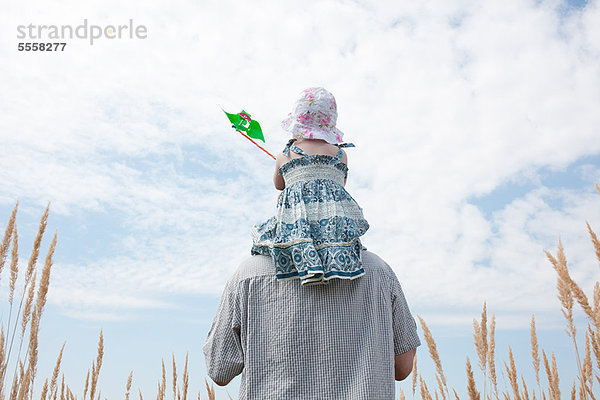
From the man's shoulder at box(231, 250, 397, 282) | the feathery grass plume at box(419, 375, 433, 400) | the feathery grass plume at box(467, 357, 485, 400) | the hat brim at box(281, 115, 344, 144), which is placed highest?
the hat brim at box(281, 115, 344, 144)

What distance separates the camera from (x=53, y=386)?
2525 mm

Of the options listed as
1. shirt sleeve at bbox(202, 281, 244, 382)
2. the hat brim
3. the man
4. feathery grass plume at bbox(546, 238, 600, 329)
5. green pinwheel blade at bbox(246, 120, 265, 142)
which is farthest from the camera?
green pinwheel blade at bbox(246, 120, 265, 142)

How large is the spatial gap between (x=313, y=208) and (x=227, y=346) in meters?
0.52

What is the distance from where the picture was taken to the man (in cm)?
136

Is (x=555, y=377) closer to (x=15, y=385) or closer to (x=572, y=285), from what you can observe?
(x=572, y=285)

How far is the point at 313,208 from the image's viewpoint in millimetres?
1553

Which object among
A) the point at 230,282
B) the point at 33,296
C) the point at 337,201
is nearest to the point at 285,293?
the point at 230,282

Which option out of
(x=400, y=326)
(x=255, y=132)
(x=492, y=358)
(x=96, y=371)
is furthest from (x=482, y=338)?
(x=96, y=371)

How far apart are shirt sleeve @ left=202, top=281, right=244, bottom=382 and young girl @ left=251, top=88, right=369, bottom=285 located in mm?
201

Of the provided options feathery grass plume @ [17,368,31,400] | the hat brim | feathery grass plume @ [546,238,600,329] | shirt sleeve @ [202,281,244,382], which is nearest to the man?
shirt sleeve @ [202,281,244,382]

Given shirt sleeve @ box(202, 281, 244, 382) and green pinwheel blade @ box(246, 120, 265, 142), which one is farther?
green pinwheel blade @ box(246, 120, 265, 142)

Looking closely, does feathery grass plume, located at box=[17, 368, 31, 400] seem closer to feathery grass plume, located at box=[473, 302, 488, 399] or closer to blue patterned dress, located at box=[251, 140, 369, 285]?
blue patterned dress, located at box=[251, 140, 369, 285]

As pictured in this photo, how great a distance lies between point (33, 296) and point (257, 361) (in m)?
1.53

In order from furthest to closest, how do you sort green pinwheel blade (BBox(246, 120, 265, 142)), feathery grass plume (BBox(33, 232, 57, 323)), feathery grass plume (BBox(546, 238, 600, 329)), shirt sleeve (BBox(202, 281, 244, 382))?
green pinwheel blade (BBox(246, 120, 265, 142))
feathery grass plume (BBox(33, 232, 57, 323))
feathery grass plume (BBox(546, 238, 600, 329))
shirt sleeve (BBox(202, 281, 244, 382))
